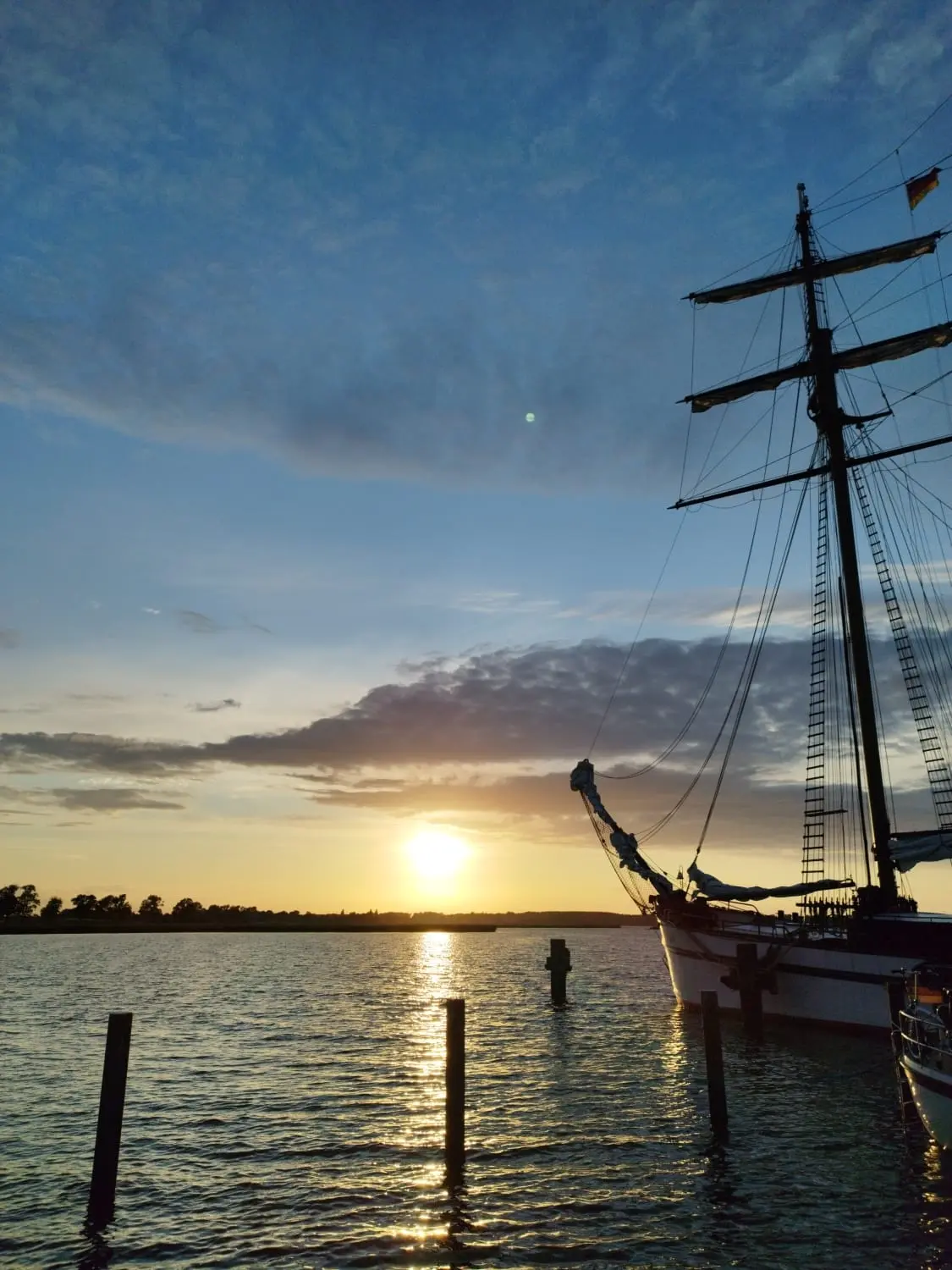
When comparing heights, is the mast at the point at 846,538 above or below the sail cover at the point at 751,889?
above

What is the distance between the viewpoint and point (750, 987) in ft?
115

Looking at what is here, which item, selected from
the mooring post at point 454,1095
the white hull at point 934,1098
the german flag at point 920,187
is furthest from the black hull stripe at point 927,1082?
the german flag at point 920,187

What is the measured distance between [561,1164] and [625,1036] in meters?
21.9

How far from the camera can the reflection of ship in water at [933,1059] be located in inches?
632

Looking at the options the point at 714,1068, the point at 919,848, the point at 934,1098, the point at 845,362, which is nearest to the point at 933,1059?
the point at 934,1098

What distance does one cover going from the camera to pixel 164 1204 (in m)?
16.7

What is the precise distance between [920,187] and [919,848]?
25.4 meters

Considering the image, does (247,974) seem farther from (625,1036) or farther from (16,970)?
(625,1036)

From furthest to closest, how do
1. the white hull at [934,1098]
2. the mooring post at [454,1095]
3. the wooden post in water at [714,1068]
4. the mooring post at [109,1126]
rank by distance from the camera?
the wooden post in water at [714,1068] < the mooring post at [454,1095] < the white hull at [934,1098] < the mooring post at [109,1126]

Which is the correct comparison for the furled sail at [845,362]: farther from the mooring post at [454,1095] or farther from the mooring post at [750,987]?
the mooring post at [454,1095]

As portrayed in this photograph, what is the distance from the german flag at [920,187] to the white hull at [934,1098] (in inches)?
1198

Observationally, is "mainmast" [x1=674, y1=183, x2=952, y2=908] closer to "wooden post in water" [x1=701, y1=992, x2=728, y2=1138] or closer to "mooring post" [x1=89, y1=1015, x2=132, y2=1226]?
"wooden post in water" [x1=701, y1=992, x2=728, y2=1138]

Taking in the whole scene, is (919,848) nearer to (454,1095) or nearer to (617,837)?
(617,837)

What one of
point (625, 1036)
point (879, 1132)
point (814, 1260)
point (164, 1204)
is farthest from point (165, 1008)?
point (814, 1260)
